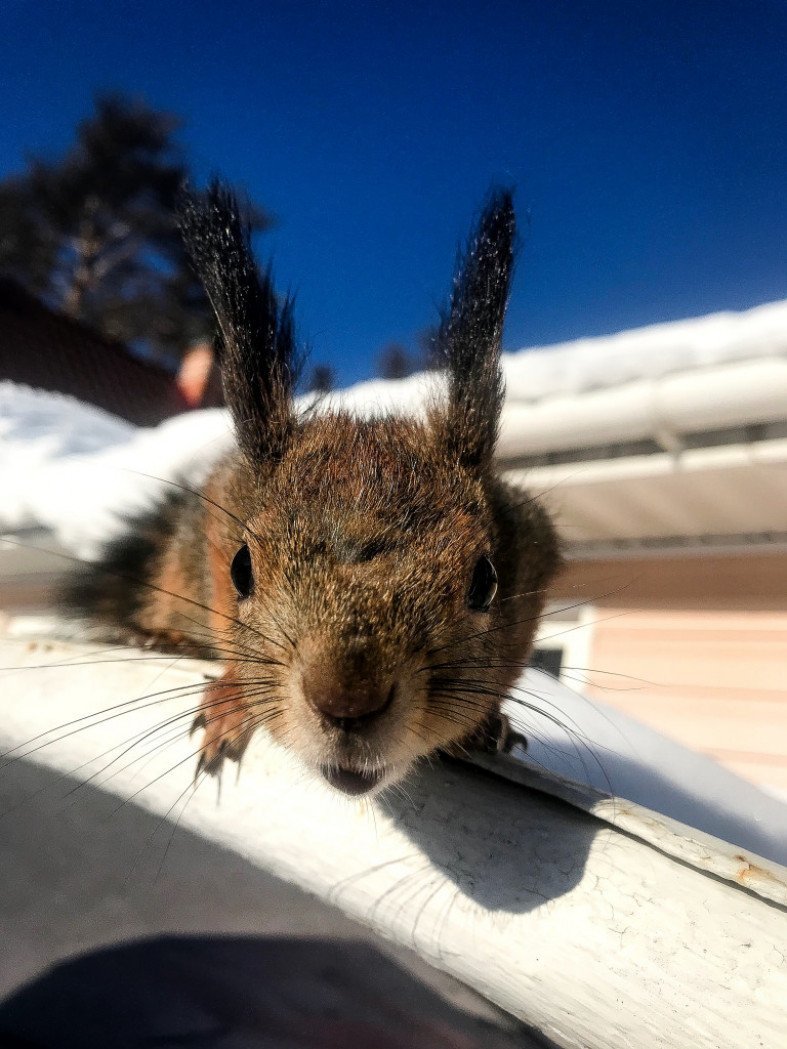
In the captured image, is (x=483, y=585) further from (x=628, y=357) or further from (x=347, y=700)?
(x=628, y=357)

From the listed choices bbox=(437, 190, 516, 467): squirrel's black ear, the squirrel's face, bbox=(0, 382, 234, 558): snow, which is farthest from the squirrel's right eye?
bbox=(0, 382, 234, 558): snow

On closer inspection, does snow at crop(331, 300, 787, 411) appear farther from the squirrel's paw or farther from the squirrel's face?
the squirrel's paw

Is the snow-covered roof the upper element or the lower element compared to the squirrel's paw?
upper

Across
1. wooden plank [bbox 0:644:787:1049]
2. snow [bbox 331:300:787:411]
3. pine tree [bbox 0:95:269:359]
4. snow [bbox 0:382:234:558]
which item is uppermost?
pine tree [bbox 0:95:269:359]

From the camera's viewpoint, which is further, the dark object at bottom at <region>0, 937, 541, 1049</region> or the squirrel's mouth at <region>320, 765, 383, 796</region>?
the dark object at bottom at <region>0, 937, 541, 1049</region>

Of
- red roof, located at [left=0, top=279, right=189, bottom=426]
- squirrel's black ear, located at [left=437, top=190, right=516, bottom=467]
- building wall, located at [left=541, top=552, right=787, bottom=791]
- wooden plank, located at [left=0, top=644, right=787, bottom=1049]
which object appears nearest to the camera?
wooden plank, located at [left=0, top=644, right=787, bottom=1049]

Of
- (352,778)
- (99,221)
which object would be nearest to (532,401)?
(352,778)

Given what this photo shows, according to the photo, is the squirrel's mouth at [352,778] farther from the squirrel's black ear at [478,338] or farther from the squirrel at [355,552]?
the squirrel's black ear at [478,338]

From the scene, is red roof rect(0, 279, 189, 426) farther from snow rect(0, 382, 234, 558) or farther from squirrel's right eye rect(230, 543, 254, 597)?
squirrel's right eye rect(230, 543, 254, 597)

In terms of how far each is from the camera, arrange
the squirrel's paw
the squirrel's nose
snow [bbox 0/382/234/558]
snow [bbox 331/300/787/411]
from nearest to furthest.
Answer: the squirrel's nose < the squirrel's paw < snow [bbox 331/300/787/411] < snow [bbox 0/382/234/558]
